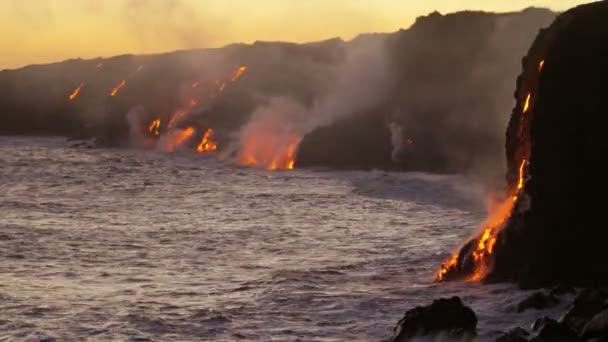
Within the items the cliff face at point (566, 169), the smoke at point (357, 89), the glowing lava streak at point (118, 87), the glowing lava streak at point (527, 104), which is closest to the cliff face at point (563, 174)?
the cliff face at point (566, 169)

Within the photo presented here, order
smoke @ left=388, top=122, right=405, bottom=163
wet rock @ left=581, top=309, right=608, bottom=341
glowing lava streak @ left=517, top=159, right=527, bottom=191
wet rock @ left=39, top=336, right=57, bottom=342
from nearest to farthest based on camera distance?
1. wet rock @ left=581, top=309, right=608, bottom=341
2. wet rock @ left=39, top=336, right=57, bottom=342
3. glowing lava streak @ left=517, top=159, right=527, bottom=191
4. smoke @ left=388, top=122, right=405, bottom=163

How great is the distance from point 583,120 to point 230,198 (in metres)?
22.4

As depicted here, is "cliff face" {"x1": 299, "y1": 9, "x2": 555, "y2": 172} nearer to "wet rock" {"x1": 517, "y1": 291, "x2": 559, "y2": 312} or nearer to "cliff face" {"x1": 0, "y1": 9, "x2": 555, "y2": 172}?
"cliff face" {"x1": 0, "y1": 9, "x2": 555, "y2": 172}

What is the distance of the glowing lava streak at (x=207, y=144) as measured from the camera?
69.0 meters

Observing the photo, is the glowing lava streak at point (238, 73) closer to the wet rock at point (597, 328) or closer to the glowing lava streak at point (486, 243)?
the glowing lava streak at point (486, 243)

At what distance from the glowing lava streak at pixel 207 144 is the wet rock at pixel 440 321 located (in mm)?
54577

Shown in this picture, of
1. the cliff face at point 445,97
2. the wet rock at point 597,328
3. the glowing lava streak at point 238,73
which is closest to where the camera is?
the wet rock at point 597,328

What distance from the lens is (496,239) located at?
736 inches

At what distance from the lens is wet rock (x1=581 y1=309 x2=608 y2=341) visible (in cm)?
1219

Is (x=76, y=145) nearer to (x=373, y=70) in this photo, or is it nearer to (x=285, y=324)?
(x=373, y=70)

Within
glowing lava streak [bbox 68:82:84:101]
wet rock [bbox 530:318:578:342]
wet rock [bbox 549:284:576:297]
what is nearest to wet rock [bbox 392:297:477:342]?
wet rock [bbox 530:318:578:342]

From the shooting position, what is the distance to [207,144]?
70438 mm

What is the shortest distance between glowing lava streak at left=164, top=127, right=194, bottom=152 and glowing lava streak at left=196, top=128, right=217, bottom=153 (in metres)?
2.82

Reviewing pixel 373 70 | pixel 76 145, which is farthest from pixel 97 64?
pixel 373 70
